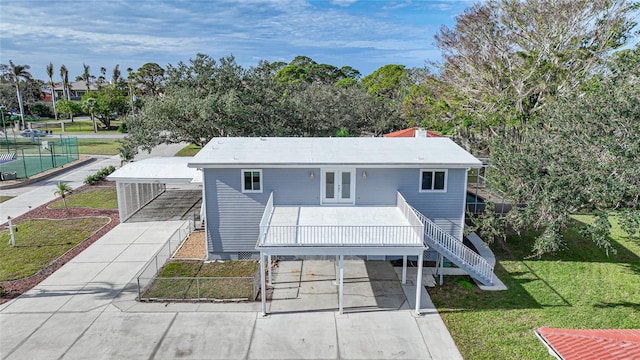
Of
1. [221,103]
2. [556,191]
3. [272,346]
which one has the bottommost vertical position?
[272,346]

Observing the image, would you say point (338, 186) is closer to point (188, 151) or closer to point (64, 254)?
point (64, 254)

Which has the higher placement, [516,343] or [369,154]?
[369,154]

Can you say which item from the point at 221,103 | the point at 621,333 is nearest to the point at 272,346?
the point at 621,333

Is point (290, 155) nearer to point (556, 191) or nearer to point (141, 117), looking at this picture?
point (556, 191)

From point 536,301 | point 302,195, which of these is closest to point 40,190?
point 302,195

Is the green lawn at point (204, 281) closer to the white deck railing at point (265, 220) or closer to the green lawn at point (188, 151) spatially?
the white deck railing at point (265, 220)

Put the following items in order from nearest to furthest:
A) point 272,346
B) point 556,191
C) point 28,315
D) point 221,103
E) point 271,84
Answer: point 272,346 < point 28,315 < point 556,191 < point 221,103 < point 271,84
